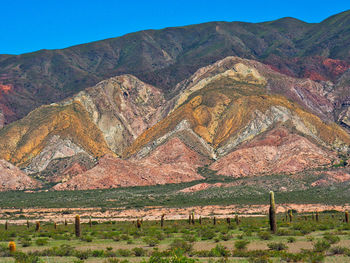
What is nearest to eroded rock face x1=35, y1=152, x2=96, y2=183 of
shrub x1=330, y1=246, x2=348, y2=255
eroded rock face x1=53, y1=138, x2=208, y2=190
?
eroded rock face x1=53, y1=138, x2=208, y2=190

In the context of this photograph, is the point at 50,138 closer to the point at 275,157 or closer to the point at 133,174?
the point at 133,174

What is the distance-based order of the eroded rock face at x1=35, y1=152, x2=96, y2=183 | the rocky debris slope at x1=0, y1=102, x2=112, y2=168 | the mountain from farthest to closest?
the rocky debris slope at x1=0, y1=102, x2=112, y2=168 < the eroded rock face at x1=35, y1=152, x2=96, y2=183 < the mountain

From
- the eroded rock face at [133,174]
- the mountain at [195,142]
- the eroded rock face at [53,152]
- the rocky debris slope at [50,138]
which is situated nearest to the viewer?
the eroded rock face at [133,174]

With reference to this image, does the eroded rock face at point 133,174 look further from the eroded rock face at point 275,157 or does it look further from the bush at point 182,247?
the bush at point 182,247

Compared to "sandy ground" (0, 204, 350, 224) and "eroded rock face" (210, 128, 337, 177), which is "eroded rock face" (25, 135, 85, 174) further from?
"sandy ground" (0, 204, 350, 224)

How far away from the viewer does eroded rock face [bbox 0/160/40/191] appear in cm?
13975

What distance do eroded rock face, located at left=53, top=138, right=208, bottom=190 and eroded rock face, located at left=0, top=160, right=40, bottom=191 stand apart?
9919mm

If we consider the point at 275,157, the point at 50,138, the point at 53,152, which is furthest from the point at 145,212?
the point at 50,138

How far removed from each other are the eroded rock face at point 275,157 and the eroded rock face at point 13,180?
45743 mm

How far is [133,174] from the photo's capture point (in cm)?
13962

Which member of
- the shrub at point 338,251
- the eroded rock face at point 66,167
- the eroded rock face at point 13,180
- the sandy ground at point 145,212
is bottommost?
the shrub at point 338,251

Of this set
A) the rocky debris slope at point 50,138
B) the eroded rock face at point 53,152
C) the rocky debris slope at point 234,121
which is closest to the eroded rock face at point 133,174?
the rocky debris slope at point 234,121

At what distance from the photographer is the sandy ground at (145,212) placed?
283 ft

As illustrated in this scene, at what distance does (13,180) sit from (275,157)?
65.5 metres
